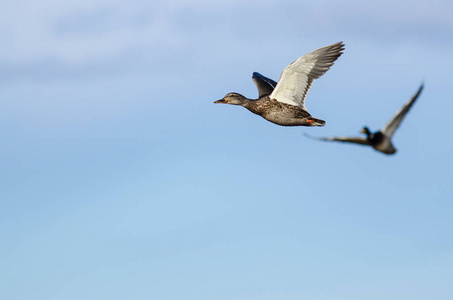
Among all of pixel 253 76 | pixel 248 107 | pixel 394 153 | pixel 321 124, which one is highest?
pixel 253 76

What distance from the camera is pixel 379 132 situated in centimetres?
2012

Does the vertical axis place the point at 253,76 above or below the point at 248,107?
above

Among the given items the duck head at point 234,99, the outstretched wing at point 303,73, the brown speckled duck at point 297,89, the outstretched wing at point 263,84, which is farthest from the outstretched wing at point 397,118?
the outstretched wing at point 263,84

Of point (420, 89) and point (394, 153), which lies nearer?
point (420, 89)

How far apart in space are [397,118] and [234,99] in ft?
48.8

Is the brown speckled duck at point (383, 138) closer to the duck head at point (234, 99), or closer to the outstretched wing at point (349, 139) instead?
the outstretched wing at point (349, 139)

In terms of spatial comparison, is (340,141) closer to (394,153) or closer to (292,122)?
(394,153)

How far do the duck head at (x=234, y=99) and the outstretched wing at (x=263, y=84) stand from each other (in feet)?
3.05

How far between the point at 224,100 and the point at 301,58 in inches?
219

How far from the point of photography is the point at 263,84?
36531 millimetres

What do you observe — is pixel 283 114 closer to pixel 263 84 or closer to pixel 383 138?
pixel 263 84

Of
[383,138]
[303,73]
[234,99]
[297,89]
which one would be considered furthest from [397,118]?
[234,99]

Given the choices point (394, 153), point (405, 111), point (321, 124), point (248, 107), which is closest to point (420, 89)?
point (405, 111)

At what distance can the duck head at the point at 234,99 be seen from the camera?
33406 millimetres
